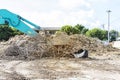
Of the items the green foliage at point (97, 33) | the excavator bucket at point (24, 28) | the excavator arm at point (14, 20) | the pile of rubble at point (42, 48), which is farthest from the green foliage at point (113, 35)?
the excavator arm at point (14, 20)

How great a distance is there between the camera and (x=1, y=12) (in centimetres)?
1719

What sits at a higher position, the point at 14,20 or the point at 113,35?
the point at 14,20

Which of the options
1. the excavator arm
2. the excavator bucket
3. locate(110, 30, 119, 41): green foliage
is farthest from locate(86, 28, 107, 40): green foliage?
the excavator arm

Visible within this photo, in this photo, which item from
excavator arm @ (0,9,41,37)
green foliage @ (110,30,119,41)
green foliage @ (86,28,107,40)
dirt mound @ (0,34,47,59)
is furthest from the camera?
green foliage @ (110,30,119,41)

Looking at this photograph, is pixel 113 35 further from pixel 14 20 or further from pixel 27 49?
→ pixel 14 20

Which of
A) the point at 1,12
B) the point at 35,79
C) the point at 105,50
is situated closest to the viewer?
the point at 35,79

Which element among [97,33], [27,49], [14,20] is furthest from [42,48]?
[97,33]

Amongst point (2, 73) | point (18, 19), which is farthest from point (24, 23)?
point (2, 73)

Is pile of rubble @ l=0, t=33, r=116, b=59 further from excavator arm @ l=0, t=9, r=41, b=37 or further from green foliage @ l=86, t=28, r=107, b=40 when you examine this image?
green foliage @ l=86, t=28, r=107, b=40

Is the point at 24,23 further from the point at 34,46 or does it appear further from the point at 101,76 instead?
the point at 101,76

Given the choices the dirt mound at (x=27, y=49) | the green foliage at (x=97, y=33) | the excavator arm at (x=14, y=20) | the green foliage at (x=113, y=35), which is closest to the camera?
the excavator arm at (x=14, y=20)

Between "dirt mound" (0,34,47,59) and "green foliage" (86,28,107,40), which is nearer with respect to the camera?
"dirt mound" (0,34,47,59)

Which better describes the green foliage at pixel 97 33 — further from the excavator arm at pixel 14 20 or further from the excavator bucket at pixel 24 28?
the excavator arm at pixel 14 20

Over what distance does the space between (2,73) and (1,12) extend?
19.7 ft
